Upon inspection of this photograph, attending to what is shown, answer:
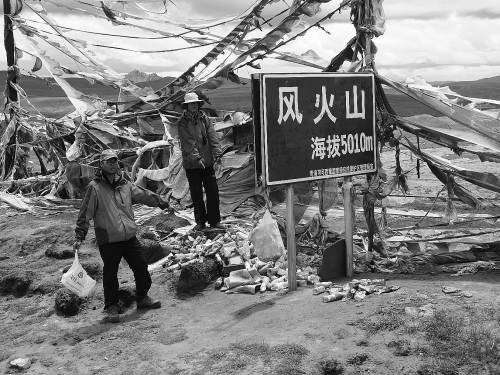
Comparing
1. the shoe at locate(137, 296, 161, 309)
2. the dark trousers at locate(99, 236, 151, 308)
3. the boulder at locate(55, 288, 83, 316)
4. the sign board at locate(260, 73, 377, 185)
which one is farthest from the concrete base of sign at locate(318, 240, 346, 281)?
the boulder at locate(55, 288, 83, 316)

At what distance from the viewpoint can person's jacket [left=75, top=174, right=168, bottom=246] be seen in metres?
6.21

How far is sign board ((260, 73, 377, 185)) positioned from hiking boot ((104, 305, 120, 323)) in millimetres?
2088

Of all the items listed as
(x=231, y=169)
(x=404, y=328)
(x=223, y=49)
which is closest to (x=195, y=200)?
(x=231, y=169)

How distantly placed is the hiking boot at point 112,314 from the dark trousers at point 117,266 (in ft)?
0.17

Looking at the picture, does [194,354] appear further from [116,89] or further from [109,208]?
[116,89]

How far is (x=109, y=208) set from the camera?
6234 mm

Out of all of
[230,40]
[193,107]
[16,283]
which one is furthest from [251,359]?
[230,40]

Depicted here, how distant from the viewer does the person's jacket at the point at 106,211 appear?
20.4 ft

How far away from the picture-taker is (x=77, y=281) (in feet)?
21.0

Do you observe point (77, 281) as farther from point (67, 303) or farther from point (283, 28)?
point (283, 28)

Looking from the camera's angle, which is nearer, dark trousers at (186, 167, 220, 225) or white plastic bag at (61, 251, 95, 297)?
white plastic bag at (61, 251, 95, 297)

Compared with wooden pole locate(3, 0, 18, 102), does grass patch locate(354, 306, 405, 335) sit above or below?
below

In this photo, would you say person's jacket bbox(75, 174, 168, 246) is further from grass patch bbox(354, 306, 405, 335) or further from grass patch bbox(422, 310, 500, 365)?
grass patch bbox(422, 310, 500, 365)

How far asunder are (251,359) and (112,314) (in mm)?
2194
